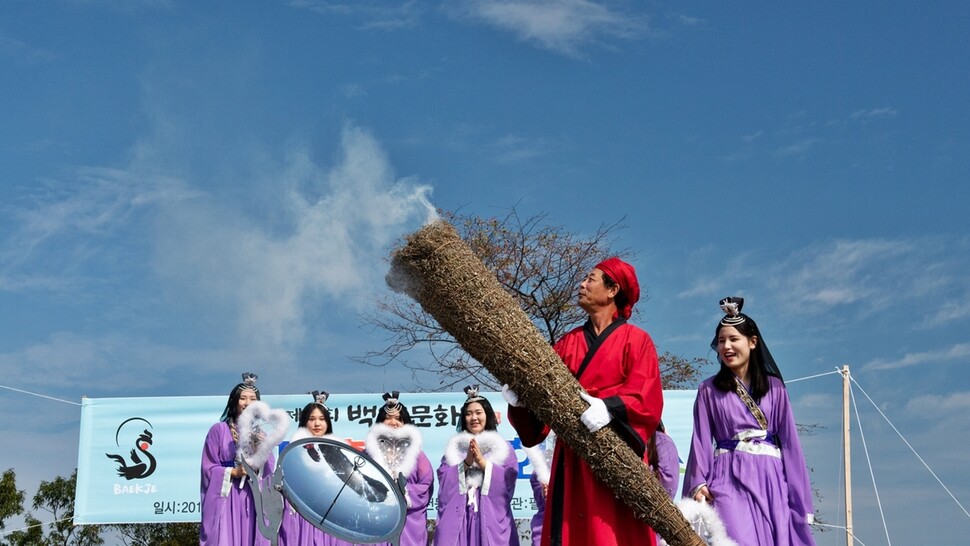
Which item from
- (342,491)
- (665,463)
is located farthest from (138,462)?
(342,491)

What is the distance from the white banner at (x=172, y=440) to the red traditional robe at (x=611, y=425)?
6.25m

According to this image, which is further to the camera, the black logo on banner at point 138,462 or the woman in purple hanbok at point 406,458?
the black logo on banner at point 138,462

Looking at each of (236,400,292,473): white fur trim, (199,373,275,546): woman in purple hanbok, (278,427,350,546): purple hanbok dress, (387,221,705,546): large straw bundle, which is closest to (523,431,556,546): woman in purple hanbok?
Answer: (278,427,350,546): purple hanbok dress

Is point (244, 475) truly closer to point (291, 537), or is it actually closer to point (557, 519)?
point (291, 537)

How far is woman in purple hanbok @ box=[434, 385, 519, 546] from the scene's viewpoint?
8844mm

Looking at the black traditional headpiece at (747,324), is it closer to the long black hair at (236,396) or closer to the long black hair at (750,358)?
the long black hair at (750,358)

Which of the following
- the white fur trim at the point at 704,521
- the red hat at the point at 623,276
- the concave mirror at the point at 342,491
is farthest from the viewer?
the white fur trim at the point at 704,521

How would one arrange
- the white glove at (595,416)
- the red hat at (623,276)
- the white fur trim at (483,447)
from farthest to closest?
1. the white fur trim at (483,447)
2. the red hat at (623,276)
3. the white glove at (595,416)

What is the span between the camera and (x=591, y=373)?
182 inches

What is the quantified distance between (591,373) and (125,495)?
7.89 metres

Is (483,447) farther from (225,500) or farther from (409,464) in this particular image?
(225,500)

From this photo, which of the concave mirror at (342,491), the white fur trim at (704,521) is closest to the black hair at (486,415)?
the white fur trim at (704,521)

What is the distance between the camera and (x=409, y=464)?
9.36 meters

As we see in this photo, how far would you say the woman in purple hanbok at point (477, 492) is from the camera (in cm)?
884
